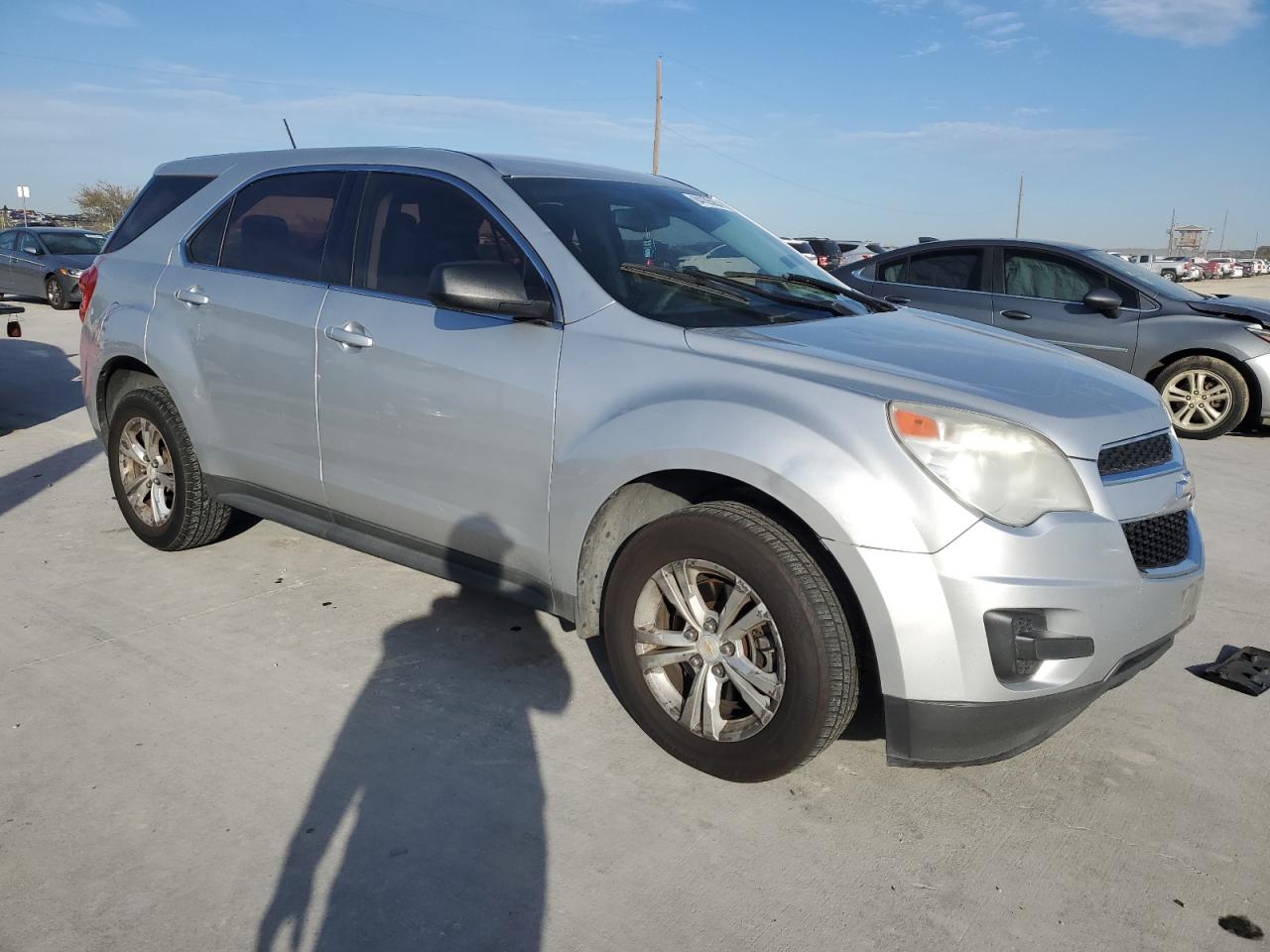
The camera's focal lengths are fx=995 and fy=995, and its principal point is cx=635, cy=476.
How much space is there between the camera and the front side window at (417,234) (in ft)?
11.8

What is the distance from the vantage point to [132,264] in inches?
186

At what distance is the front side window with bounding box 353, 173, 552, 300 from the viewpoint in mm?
3592

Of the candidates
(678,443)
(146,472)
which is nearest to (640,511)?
(678,443)

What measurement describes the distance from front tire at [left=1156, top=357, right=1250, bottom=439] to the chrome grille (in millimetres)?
6118

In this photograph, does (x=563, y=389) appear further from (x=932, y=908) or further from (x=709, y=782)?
(x=932, y=908)

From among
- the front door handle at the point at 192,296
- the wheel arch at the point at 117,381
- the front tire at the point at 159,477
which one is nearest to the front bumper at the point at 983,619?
the front door handle at the point at 192,296

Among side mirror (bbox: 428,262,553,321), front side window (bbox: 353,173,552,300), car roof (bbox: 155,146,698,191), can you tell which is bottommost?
side mirror (bbox: 428,262,553,321)

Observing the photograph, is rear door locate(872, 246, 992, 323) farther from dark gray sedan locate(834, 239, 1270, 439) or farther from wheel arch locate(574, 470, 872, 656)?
wheel arch locate(574, 470, 872, 656)

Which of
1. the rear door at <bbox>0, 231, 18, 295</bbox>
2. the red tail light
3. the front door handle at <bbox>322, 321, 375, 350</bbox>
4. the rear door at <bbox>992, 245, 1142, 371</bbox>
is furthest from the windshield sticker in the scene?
the rear door at <bbox>0, 231, 18, 295</bbox>

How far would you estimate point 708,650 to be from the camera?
293 cm

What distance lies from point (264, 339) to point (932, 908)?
10.5 ft

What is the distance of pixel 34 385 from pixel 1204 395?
425 inches

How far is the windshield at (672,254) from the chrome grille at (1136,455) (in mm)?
1118

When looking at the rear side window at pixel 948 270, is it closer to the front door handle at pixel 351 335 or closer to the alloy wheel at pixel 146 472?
the front door handle at pixel 351 335
